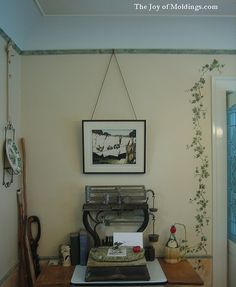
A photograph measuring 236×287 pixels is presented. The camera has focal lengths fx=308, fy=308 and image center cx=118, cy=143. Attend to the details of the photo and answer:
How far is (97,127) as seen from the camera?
2.15 m

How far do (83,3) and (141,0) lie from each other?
0.36 metres

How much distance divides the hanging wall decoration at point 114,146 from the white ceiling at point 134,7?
0.72 metres

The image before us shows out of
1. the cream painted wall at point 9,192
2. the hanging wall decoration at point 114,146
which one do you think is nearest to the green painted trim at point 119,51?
the cream painted wall at point 9,192

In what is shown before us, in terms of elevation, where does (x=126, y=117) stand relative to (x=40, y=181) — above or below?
above

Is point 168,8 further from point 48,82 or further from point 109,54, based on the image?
point 48,82

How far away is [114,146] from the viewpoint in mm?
2156

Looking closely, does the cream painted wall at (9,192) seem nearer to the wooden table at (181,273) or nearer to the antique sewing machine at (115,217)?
the antique sewing machine at (115,217)

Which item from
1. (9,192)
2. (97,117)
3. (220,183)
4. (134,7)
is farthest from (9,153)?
(220,183)

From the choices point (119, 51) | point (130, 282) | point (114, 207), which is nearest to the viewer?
point (130, 282)

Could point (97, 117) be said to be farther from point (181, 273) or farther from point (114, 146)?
point (181, 273)

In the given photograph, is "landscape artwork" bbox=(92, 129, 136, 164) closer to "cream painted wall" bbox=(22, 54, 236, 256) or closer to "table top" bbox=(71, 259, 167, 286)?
"cream painted wall" bbox=(22, 54, 236, 256)

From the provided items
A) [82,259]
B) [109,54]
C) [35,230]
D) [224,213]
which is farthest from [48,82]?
[224,213]

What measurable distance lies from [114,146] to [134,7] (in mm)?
920

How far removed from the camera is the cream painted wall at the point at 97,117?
2.18m
